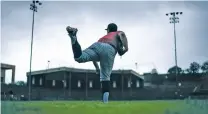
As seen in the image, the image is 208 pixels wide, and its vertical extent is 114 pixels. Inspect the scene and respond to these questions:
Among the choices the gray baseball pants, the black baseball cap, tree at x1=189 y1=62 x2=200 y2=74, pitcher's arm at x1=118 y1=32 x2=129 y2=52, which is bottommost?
the gray baseball pants

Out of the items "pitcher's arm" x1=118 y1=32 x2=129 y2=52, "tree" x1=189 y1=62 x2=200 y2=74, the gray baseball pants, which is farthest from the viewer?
"tree" x1=189 y1=62 x2=200 y2=74

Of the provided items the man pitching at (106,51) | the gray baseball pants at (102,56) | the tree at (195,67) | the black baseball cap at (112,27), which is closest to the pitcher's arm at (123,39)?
the man pitching at (106,51)

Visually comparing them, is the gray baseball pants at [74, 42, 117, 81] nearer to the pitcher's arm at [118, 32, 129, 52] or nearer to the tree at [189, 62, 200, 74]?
the pitcher's arm at [118, 32, 129, 52]

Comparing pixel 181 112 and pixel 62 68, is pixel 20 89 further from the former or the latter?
pixel 181 112

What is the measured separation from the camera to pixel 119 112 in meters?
7.69

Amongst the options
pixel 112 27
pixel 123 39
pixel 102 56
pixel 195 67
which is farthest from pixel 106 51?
pixel 195 67

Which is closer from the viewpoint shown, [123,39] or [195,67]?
[123,39]

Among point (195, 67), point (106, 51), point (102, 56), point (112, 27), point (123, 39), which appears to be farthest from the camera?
point (195, 67)

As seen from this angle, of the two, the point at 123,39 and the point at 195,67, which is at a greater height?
the point at 195,67

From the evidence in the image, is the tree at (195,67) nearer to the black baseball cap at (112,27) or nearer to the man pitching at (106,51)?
the black baseball cap at (112,27)

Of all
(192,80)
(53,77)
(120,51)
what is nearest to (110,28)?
(120,51)

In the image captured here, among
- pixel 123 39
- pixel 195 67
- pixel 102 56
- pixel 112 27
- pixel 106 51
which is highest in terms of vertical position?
pixel 195 67

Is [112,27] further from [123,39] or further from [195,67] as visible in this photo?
[195,67]

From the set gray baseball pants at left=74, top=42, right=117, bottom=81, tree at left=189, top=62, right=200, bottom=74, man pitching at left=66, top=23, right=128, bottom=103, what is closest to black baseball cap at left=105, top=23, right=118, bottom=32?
man pitching at left=66, top=23, right=128, bottom=103
